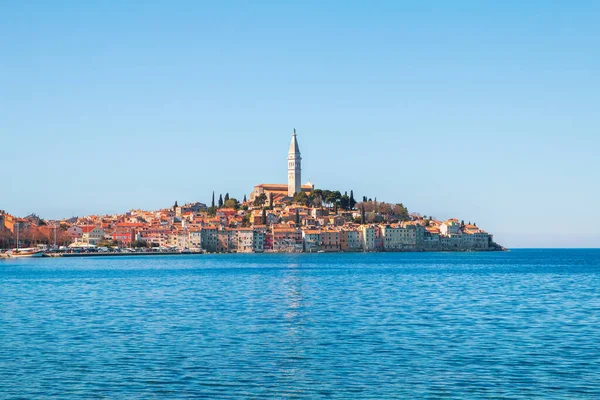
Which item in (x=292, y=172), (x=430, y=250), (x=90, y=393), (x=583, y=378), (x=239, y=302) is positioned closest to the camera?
(x=90, y=393)

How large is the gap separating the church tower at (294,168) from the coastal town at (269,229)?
0.19 metres

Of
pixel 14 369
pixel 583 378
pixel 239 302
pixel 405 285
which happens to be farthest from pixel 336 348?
pixel 405 285

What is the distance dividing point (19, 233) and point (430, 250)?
222 ft

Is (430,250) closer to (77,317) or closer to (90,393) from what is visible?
(77,317)

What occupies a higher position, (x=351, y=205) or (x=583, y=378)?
(x=351, y=205)

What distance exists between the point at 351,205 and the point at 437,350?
134891 millimetres

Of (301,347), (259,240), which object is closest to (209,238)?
(259,240)

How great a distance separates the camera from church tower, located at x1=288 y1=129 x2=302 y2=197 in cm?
15700

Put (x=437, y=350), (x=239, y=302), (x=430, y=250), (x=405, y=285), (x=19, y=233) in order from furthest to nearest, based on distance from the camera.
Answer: (x=430, y=250)
(x=19, y=233)
(x=405, y=285)
(x=239, y=302)
(x=437, y=350)

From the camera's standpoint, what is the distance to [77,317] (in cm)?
2517

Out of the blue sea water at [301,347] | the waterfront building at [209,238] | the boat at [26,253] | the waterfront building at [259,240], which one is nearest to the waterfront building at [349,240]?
the waterfront building at [259,240]

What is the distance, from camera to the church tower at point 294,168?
157000 mm

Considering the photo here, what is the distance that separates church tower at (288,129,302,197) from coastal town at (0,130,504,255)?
7.4 inches

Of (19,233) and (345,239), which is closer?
(19,233)
